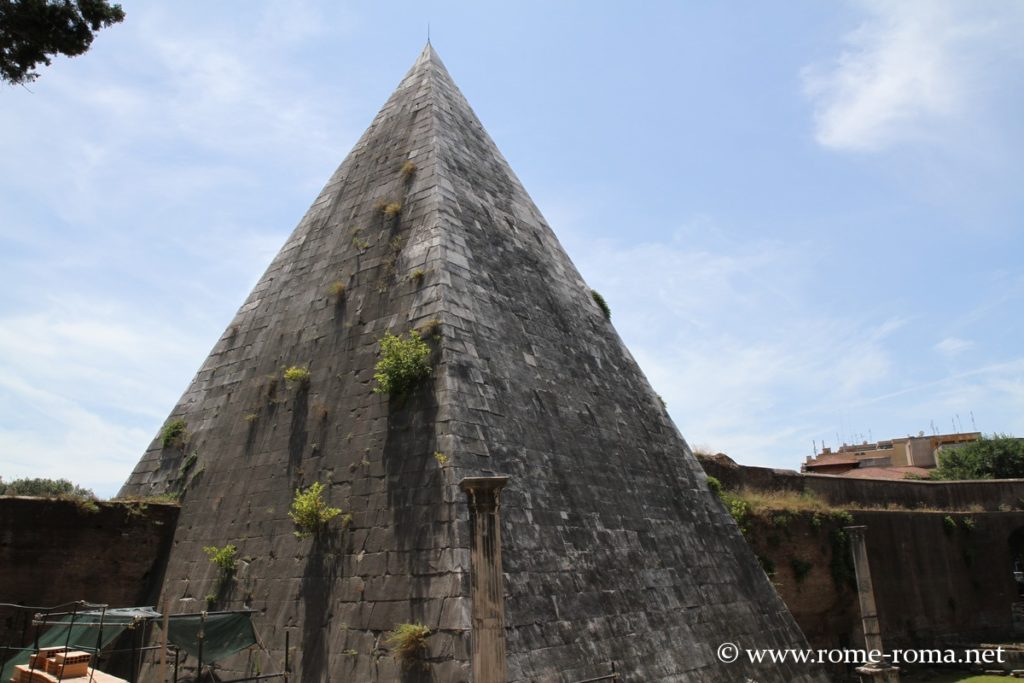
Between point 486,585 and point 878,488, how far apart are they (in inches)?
855

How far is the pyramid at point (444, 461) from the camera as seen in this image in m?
7.88

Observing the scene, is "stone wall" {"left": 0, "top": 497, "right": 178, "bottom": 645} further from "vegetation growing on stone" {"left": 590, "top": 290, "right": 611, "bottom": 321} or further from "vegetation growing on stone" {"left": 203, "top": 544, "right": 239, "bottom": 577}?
"vegetation growing on stone" {"left": 590, "top": 290, "right": 611, "bottom": 321}

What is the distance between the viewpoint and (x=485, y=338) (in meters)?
9.98

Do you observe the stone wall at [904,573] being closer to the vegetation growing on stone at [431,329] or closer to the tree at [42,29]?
the vegetation growing on stone at [431,329]

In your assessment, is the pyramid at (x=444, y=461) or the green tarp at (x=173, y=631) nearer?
the pyramid at (x=444, y=461)

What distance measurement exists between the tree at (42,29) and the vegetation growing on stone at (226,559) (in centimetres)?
627

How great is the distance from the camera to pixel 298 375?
10.7m

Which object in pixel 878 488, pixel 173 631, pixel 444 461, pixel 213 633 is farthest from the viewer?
pixel 878 488

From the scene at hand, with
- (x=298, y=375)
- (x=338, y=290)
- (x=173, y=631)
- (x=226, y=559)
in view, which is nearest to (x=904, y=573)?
(x=338, y=290)

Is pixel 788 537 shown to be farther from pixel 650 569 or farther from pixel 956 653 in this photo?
pixel 650 569

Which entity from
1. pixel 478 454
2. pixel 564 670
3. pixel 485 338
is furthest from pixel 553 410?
pixel 564 670

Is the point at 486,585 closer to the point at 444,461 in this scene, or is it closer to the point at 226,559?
the point at 444,461

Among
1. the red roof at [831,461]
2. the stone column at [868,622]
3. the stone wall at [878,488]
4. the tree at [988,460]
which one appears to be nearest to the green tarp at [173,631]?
the stone column at [868,622]

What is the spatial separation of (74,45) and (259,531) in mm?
→ 6439
